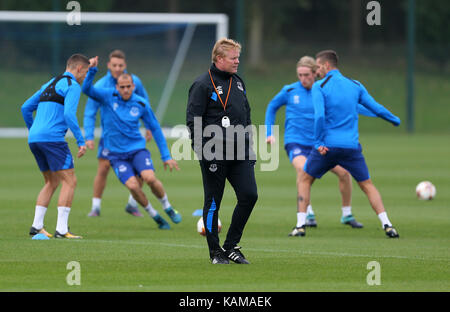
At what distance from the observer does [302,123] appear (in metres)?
12.5

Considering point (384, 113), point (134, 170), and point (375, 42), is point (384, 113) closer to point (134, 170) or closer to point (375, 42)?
point (134, 170)

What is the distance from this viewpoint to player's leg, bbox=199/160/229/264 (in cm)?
851

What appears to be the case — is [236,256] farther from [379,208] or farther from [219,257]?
[379,208]

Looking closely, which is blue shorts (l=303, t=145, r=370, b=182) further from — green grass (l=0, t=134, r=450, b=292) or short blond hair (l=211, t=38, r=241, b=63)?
short blond hair (l=211, t=38, r=241, b=63)

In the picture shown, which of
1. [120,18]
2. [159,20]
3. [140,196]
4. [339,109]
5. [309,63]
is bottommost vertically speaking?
[140,196]

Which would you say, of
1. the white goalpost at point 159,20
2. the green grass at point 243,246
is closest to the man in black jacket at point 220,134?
the green grass at point 243,246

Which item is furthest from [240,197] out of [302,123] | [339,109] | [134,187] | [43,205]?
[302,123]

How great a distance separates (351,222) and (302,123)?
157 centimetres

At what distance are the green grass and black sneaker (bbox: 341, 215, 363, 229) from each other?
0.10m

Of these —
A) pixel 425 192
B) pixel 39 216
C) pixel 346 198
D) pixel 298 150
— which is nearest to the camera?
pixel 39 216

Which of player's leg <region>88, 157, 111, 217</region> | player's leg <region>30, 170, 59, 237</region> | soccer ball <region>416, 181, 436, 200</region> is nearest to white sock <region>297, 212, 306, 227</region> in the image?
player's leg <region>30, 170, 59, 237</region>

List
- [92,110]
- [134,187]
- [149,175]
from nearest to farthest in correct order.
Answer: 1. [134,187]
2. [149,175]
3. [92,110]

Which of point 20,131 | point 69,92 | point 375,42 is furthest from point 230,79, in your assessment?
point 375,42

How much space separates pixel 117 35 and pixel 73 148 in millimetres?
8594
